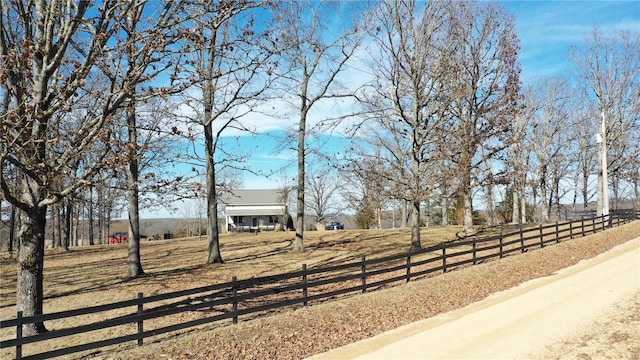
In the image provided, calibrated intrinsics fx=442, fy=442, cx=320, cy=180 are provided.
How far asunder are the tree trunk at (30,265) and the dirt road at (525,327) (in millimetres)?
6503

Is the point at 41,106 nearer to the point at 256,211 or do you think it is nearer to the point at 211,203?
the point at 211,203

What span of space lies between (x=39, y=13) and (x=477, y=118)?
24318mm

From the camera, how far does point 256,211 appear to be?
2662 inches

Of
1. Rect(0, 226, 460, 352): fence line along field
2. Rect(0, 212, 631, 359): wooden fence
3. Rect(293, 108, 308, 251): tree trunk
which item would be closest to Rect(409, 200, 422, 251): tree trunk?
Rect(0, 212, 631, 359): wooden fence

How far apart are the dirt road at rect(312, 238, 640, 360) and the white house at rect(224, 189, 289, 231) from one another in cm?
5476

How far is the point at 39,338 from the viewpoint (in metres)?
7.47

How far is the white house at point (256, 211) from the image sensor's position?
67375mm

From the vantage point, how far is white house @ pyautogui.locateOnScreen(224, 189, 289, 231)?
67.4m

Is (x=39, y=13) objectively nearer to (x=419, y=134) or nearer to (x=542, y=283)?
(x=542, y=283)

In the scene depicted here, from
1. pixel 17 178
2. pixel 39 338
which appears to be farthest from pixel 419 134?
pixel 39 338

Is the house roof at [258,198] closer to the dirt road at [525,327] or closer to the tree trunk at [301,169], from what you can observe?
the tree trunk at [301,169]

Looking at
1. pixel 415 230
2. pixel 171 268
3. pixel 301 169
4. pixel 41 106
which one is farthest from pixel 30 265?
pixel 415 230

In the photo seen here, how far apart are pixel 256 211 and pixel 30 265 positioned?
5800cm

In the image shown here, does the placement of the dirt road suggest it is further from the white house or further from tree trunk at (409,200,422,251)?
the white house
